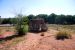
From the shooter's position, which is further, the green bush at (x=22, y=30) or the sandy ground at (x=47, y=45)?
the green bush at (x=22, y=30)

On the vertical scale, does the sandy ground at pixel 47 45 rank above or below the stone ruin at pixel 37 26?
below

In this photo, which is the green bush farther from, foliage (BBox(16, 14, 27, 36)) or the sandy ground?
the sandy ground

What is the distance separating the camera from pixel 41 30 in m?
25.4

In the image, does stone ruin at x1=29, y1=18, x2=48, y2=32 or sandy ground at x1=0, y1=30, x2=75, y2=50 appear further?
stone ruin at x1=29, y1=18, x2=48, y2=32

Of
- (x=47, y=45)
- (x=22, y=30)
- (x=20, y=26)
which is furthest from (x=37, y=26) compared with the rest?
(x=47, y=45)

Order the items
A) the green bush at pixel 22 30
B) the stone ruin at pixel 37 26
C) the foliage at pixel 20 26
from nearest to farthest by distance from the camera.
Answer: the green bush at pixel 22 30 < the foliage at pixel 20 26 < the stone ruin at pixel 37 26

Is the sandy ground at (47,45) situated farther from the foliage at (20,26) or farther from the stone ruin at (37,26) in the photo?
the stone ruin at (37,26)

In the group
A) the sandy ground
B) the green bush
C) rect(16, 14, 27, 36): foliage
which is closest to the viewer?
the sandy ground

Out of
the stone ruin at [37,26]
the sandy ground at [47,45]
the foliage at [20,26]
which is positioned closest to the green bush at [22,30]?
the foliage at [20,26]

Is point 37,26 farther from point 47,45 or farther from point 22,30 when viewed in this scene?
point 47,45

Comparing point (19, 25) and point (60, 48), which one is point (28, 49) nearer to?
point (60, 48)

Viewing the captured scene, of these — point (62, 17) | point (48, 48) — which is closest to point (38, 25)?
point (48, 48)

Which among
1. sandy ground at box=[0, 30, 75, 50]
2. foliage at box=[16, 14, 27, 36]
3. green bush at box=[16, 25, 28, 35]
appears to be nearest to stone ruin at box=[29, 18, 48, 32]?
foliage at box=[16, 14, 27, 36]

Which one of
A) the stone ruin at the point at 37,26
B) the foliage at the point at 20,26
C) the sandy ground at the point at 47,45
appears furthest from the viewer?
the stone ruin at the point at 37,26
